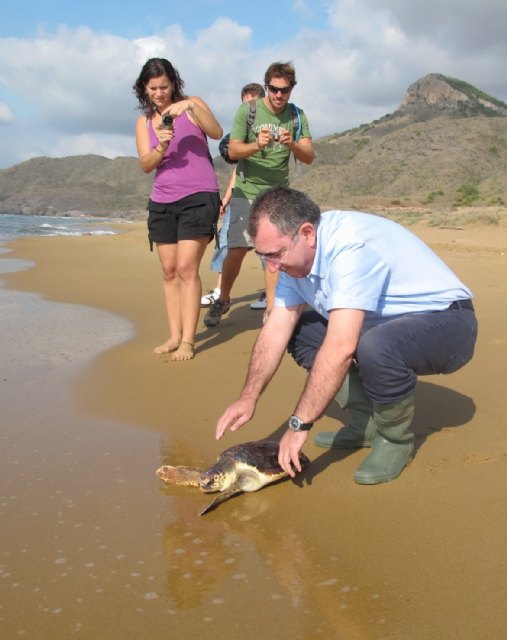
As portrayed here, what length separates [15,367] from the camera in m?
4.33

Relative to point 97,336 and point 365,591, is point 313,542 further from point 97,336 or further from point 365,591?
point 97,336

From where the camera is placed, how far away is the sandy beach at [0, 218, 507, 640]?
1.79m

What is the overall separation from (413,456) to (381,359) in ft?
1.92

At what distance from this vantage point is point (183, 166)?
4.46m

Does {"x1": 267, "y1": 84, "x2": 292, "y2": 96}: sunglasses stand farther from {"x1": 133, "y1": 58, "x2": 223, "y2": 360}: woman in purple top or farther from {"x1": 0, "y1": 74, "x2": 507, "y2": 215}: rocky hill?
{"x1": 0, "y1": 74, "x2": 507, "y2": 215}: rocky hill

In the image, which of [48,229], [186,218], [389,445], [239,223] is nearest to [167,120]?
[186,218]

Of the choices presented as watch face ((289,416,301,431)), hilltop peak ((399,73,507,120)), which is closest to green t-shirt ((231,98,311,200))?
watch face ((289,416,301,431))

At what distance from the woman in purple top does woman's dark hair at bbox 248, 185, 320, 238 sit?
2.07 metres

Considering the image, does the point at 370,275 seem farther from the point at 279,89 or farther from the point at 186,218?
the point at 279,89

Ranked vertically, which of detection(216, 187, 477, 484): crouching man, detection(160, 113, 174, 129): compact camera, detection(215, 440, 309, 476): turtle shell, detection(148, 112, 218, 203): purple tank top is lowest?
detection(215, 440, 309, 476): turtle shell

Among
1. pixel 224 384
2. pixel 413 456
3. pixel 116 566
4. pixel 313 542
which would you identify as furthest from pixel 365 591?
pixel 224 384

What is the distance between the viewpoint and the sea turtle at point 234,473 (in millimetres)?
2494

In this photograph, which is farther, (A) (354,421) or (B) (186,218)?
(B) (186,218)

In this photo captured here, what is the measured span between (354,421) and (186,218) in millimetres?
2112
